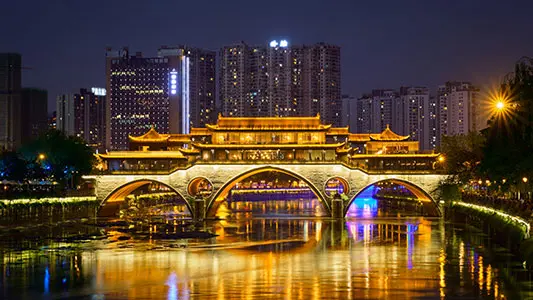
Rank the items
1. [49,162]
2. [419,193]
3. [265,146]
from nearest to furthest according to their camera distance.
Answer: [49,162] → [265,146] → [419,193]

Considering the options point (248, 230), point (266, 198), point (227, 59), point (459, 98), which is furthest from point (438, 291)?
point (227, 59)

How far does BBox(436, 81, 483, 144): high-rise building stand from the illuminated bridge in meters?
86.4

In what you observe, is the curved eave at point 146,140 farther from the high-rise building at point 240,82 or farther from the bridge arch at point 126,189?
the high-rise building at point 240,82

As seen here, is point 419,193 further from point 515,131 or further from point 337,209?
point 515,131

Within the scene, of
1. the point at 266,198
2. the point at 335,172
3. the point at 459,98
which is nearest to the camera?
the point at 335,172

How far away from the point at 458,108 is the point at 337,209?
10376 centimetres

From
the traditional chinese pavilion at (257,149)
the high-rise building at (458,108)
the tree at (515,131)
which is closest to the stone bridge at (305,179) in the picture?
the traditional chinese pavilion at (257,149)

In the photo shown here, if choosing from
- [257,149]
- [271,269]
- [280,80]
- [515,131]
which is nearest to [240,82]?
[280,80]

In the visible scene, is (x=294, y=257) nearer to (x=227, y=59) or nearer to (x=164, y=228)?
(x=164, y=228)

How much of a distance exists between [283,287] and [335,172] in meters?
43.2

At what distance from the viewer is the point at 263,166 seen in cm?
7919

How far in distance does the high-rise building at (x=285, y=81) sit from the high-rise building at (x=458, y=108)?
22767mm

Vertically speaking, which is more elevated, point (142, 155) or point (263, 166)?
point (142, 155)

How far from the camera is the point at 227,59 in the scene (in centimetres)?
18875
